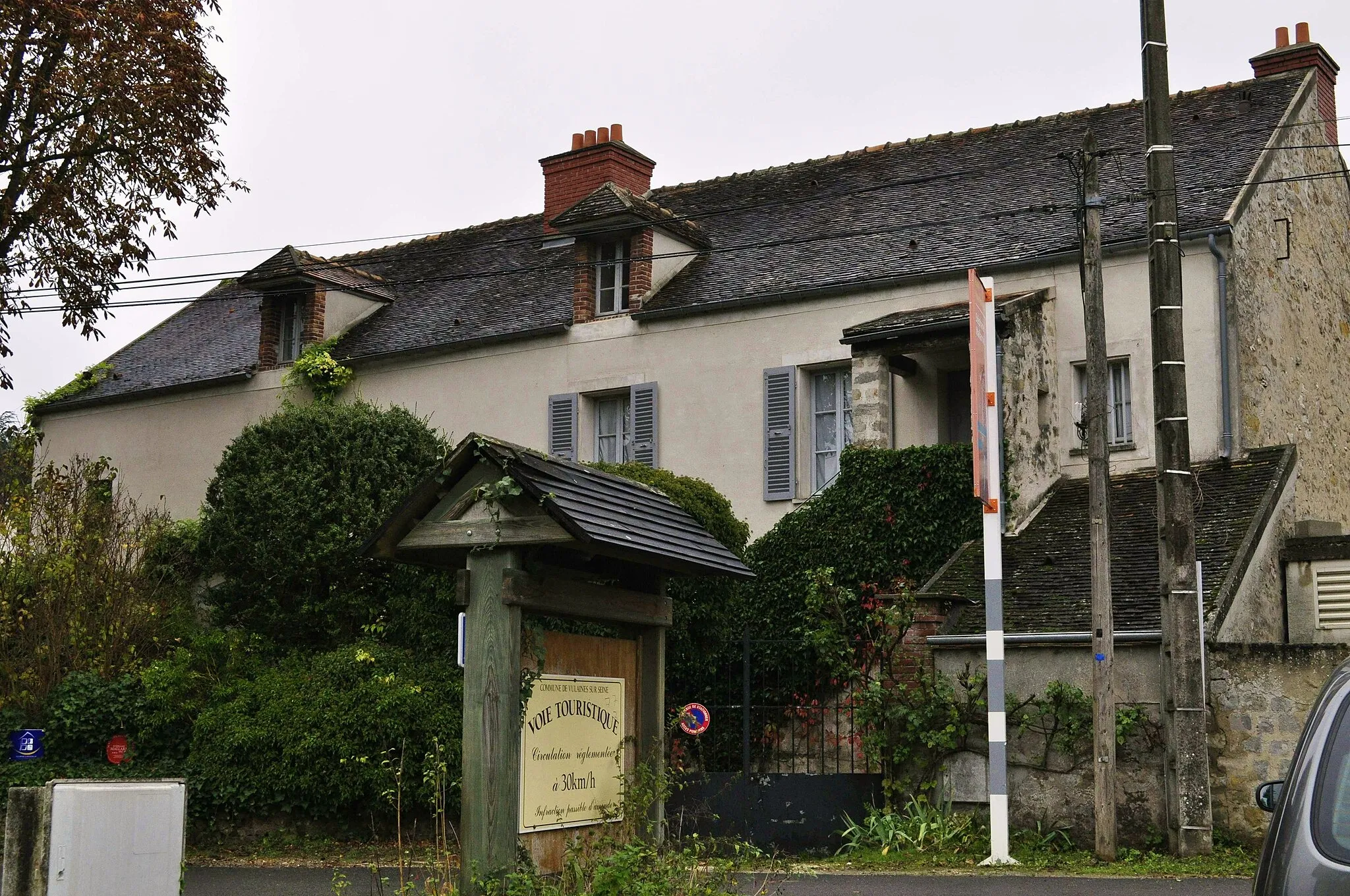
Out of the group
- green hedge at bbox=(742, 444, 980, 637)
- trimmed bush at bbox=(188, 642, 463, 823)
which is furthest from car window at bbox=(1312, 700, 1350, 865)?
green hedge at bbox=(742, 444, 980, 637)

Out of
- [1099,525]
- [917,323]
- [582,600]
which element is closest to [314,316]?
[917,323]

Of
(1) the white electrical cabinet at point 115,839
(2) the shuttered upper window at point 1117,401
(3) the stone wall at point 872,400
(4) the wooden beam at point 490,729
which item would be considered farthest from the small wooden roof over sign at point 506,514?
(2) the shuttered upper window at point 1117,401

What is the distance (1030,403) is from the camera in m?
17.6

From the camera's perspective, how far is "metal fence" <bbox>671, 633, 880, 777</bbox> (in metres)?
16.1

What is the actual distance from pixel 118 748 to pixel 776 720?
7050mm

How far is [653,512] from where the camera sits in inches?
389

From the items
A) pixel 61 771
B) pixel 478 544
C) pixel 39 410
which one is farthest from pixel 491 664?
pixel 39 410

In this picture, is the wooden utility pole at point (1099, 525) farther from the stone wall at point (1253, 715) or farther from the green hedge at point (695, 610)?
the green hedge at point (695, 610)

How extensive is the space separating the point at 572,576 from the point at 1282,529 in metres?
10.4

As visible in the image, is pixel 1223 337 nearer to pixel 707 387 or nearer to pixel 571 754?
pixel 707 387

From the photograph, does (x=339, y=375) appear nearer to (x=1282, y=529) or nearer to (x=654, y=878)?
(x=1282, y=529)

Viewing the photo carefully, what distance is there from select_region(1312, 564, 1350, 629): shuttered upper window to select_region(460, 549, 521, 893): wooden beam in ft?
36.4

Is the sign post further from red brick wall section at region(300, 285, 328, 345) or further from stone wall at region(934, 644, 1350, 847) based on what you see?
red brick wall section at region(300, 285, 328, 345)

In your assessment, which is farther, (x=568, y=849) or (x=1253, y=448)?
(x=1253, y=448)
